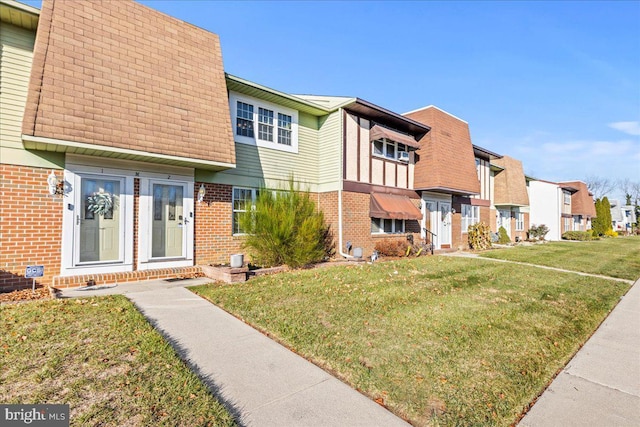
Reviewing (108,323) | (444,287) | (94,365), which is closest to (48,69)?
(108,323)

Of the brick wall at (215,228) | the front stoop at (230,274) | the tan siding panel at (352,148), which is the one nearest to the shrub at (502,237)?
the tan siding panel at (352,148)

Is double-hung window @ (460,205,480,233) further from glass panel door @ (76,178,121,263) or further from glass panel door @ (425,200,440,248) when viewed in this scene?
glass panel door @ (76,178,121,263)

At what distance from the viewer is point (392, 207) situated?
46.0 feet

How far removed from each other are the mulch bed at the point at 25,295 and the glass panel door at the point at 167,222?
2.48m

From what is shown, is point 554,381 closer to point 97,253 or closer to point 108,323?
point 108,323

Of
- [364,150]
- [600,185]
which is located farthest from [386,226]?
[600,185]

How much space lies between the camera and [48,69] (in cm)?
701

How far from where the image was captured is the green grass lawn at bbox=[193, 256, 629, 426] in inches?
132

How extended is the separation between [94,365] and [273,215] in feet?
21.1

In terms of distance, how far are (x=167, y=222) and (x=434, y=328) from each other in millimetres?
7784

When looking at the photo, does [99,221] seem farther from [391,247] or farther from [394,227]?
[394,227]

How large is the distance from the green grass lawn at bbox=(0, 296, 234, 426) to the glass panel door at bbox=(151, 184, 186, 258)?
3871 mm

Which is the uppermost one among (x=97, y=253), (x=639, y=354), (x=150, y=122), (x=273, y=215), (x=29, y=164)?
(x=150, y=122)

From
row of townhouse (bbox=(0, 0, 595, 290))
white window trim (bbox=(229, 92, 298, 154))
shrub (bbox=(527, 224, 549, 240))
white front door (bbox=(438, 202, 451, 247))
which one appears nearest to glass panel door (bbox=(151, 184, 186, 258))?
row of townhouse (bbox=(0, 0, 595, 290))
